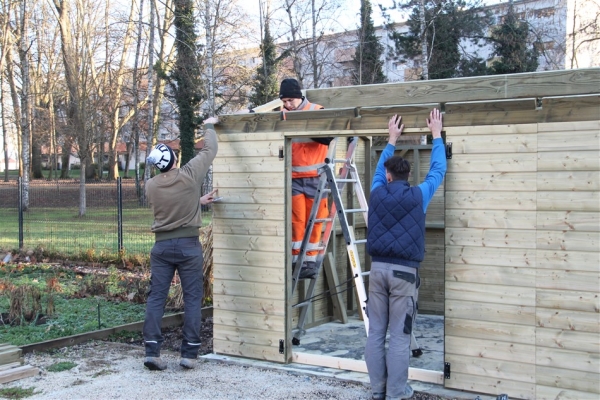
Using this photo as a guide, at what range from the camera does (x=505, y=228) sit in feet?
16.4

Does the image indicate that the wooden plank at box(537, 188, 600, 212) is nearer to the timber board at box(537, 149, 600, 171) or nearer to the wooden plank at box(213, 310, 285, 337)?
the timber board at box(537, 149, 600, 171)

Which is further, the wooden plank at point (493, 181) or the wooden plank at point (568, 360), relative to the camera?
the wooden plank at point (493, 181)

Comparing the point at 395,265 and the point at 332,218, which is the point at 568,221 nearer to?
the point at 395,265

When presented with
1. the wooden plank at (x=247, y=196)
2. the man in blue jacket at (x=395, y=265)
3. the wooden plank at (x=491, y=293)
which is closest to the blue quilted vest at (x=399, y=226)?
the man in blue jacket at (x=395, y=265)

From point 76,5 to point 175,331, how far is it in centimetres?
3229

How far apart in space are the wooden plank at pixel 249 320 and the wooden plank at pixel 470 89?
8.11 ft

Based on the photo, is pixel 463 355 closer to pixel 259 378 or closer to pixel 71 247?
pixel 259 378

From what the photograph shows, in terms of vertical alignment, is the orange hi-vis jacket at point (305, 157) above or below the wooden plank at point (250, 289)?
above

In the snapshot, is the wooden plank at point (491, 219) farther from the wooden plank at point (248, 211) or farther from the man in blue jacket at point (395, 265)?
the wooden plank at point (248, 211)

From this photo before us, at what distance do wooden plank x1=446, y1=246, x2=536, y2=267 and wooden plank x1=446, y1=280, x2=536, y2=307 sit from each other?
164mm

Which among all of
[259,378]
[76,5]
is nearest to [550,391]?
[259,378]

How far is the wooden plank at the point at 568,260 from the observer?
4660 millimetres

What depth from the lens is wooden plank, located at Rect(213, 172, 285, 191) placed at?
242 inches

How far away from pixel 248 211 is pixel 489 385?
276 cm
